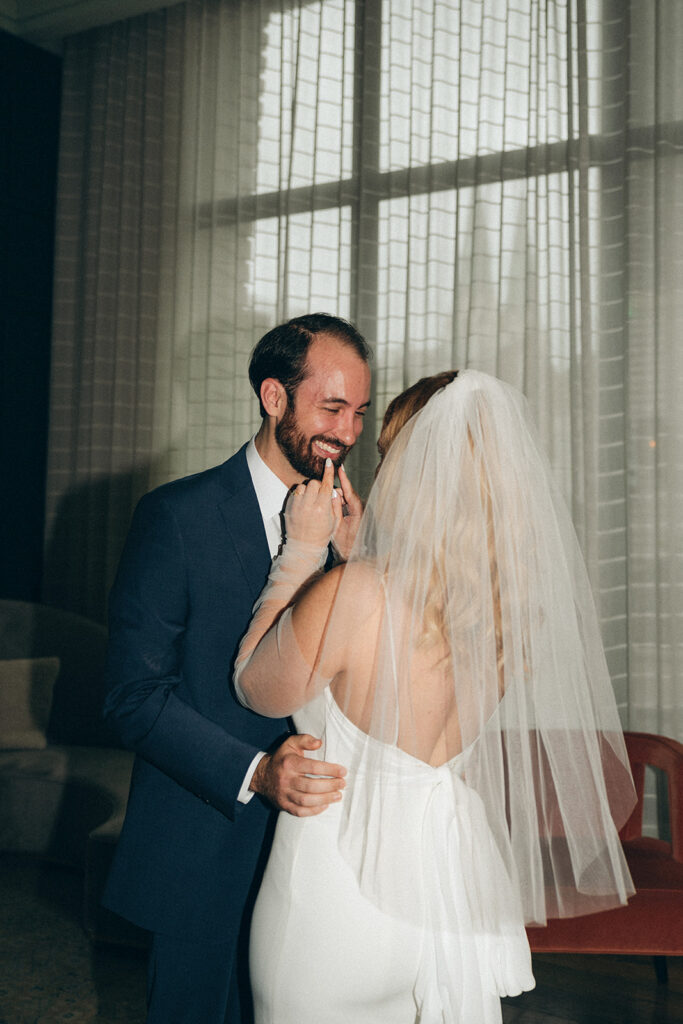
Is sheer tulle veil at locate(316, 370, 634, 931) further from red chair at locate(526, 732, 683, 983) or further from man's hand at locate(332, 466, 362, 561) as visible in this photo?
red chair at locate(526, 732, 683, 983)

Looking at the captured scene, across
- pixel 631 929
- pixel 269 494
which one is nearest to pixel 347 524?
pixel 269 494

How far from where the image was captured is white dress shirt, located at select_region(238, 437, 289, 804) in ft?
5.72

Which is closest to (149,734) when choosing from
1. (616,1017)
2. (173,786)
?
(173,786)

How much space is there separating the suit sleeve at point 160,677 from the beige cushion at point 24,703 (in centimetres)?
251

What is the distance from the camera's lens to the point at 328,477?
5.20 ft

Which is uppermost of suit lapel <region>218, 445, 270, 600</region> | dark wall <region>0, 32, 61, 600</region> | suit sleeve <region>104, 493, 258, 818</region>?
dark wall <region>0, 32, 61, 600</region>

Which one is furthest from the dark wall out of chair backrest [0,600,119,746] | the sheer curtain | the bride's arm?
the bride's arm

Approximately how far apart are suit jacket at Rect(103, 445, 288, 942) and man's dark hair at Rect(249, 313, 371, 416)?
1.10ft

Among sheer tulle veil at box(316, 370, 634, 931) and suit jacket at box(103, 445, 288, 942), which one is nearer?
sheer tulle veil at box(316, 370, 634, 931)

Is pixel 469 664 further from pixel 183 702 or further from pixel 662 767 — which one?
pixel 662 767

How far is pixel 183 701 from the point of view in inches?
60.4

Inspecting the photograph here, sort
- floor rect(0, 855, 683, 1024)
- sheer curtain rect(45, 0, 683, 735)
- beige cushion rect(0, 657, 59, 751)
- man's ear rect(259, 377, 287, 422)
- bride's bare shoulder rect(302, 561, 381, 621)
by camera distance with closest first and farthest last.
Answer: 1. bride's bare shoulder rect(302, 561, 381, 621)
2. man's ear rect(259, 377, 287, 422)
3. floor rect(0, 855, 683, 1024)
4. sheer curtain rect(45, 0, 683, 735)
5. beige cushion rect(0, 657, 59, 751)

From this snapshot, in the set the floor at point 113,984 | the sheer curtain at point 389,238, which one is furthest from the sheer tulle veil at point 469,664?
the sheer curtain at point 389,238

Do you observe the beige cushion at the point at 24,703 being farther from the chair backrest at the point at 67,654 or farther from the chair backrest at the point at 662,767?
the chair backrest at the point at 662,767
